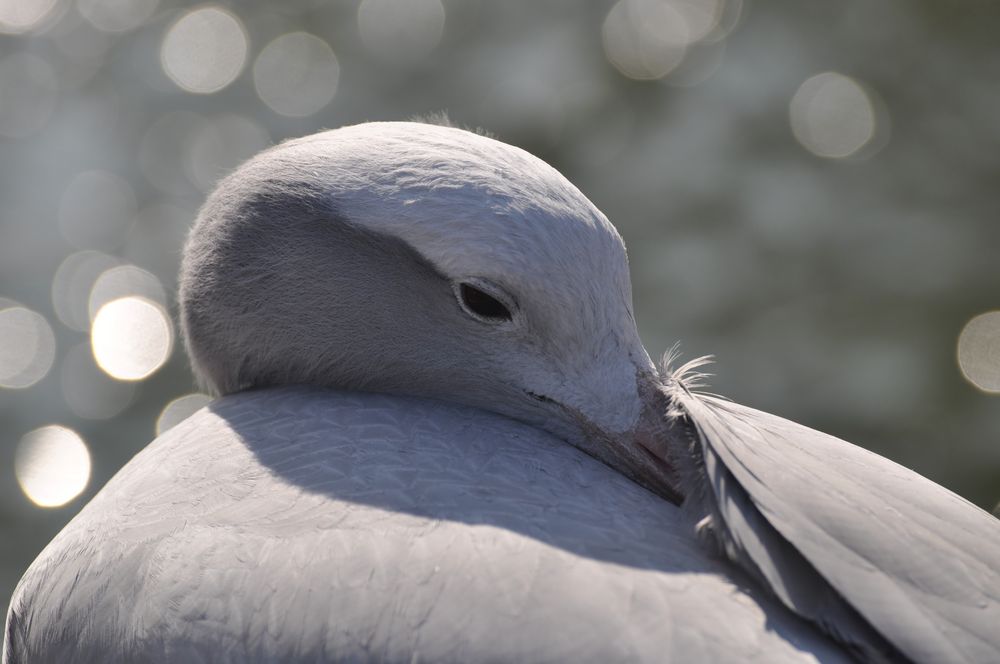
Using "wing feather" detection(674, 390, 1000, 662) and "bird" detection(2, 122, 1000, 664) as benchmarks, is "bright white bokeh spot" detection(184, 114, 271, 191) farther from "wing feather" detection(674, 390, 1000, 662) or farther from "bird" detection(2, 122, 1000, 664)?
"wing feather" detection(674, 390, 1000, 662)

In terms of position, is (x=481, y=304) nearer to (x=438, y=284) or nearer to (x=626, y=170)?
(x=438, y=284)

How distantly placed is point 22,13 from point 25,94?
79cm

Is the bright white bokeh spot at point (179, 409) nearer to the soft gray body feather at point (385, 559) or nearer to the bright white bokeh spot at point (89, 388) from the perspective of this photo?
the bright white bokeh spot at point (89, 388)

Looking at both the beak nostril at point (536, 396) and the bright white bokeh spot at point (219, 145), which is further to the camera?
the bright white bokeh spot at point (219, 145)

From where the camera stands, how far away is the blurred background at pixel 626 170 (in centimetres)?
506

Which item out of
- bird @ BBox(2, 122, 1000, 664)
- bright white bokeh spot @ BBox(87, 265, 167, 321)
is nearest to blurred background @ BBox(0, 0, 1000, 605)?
bright white bokeh spot @ BBox(87, 265, 167, 321)

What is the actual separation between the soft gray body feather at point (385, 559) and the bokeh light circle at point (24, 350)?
3.58m

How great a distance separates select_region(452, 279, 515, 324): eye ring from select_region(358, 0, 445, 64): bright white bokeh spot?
179 inches

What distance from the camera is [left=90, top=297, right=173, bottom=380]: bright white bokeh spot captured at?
5.64 m

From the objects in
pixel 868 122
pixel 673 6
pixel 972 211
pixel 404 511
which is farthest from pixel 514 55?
pixel 404 511

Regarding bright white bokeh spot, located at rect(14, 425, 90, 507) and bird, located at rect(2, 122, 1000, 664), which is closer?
bird, located at rect(2, 122, 1000, 664)

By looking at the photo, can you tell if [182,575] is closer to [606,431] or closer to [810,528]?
[606,431]

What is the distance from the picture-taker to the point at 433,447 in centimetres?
201

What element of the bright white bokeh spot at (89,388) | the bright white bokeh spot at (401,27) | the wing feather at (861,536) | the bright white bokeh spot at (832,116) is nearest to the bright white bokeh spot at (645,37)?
the bright white bokeh spot at (832,116)
